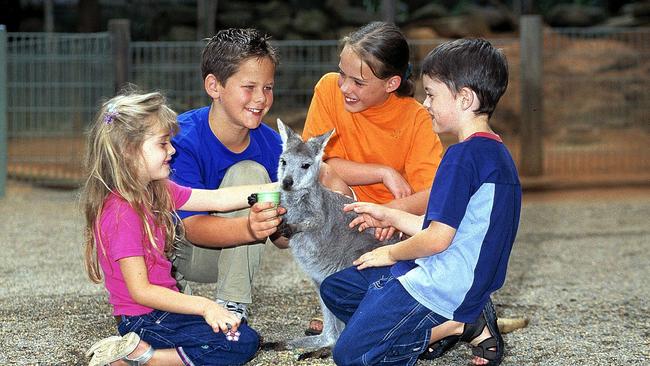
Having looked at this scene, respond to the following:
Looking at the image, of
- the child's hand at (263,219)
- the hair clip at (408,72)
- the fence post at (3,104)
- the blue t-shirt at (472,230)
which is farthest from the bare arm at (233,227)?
the fence post at (3,104)

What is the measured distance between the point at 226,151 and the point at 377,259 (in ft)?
2.67

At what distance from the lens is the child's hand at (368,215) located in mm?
3051

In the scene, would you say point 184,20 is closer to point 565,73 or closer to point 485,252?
point 565,73

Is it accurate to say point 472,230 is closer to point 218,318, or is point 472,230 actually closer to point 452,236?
point 452,236

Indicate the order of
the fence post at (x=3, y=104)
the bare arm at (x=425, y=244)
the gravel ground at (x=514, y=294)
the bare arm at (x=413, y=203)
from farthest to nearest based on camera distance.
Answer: the fence post at (x=3, y=104)
the bare arm at (x=413, y=203)
the gravel ground at (x=514, y=294)
the bare arm at (x=425, y=244)

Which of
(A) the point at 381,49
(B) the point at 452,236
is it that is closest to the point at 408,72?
(A) the point at 381,49

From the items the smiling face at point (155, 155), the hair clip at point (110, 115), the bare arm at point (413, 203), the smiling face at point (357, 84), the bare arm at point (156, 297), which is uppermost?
the smiling face at point (357, 84)

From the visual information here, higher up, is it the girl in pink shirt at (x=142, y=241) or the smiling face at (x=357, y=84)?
the smiling face at (x=357, y=84)

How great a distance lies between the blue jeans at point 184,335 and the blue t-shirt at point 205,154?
0.44m

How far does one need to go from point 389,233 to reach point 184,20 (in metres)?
12.2

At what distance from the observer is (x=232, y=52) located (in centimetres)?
342

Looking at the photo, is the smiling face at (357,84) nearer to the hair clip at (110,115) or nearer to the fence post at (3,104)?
the hair clip at (110,115)

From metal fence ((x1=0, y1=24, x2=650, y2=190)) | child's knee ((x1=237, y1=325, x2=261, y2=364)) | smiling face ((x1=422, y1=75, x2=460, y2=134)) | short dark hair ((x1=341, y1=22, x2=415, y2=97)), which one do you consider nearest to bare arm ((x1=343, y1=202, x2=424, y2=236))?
smiling face ((x1=422, y1=75, x2=460, y2=134))

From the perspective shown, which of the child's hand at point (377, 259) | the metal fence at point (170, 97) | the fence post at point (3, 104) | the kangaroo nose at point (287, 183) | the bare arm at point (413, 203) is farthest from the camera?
the metal fence at point (170, 97)
